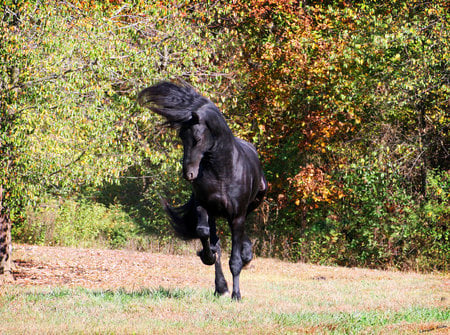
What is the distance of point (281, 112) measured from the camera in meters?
16.8

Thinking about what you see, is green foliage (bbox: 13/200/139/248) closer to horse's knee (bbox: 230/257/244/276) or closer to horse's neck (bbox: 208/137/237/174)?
horse's knee (bbox: 230/257/244/276)

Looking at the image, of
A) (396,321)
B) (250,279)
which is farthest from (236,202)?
(250,279)

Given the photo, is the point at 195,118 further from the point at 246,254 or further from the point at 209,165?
the point at 246,254

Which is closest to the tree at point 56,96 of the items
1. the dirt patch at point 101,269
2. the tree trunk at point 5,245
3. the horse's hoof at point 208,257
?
the tree trunk at point 5,245

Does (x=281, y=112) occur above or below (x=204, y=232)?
above

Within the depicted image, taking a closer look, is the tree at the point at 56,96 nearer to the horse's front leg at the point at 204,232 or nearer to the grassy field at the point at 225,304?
the grassy field at the point at 225,304

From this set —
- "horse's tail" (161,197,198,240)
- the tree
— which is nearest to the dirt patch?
the tree

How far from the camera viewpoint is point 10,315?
672 cm

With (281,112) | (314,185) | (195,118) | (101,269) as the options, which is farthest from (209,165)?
(281,112)

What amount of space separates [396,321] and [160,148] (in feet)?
30.4

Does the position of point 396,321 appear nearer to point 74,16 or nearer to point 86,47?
point 86,47

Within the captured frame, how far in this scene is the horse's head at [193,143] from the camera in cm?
711

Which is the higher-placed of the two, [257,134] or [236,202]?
[257,134]

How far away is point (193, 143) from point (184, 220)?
2215 millimetres
